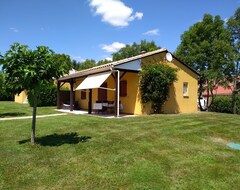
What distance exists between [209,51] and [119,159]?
89.9ft

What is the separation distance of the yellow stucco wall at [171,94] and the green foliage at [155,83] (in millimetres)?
654

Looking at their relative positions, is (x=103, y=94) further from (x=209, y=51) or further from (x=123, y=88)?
(x=209, y=51)

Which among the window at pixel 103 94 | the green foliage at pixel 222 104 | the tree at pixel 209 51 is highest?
the tree at pixel 209 51

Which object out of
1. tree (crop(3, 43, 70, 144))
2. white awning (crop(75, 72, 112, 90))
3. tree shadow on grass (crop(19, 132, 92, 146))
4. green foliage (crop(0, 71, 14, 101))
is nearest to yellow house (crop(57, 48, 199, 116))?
white awning (crop(75, 72, 112, 90))

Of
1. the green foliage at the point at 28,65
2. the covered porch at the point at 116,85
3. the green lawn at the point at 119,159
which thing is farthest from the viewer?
the covered porch at the point at 116,85

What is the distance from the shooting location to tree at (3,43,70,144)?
32.2 feet

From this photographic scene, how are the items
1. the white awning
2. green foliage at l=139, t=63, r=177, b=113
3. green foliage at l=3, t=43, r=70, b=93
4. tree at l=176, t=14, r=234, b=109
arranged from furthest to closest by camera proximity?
tree at l=176, t=14, r=234, b=109
green foliage at l=139, t=63, r=177, b=113
the white awning
green foliage at l=3, t=43, r=70, b=93

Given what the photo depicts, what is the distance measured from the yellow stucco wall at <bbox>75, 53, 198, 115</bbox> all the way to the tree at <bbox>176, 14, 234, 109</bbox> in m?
5.76

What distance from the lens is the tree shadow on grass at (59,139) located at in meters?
10.5

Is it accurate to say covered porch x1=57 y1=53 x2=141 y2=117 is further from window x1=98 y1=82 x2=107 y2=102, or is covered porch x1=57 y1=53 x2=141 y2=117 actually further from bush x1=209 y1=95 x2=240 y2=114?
bush x1=209 y1=95 x2=240 y2=114

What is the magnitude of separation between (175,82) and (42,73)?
15936 mm

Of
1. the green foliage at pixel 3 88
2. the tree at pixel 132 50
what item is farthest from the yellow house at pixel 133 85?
the tree at pixel 132 50

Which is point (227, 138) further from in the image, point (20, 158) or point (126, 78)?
point (126, 78)

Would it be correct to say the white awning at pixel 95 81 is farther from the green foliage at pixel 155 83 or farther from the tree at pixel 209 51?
the tree at pixel 209 51
